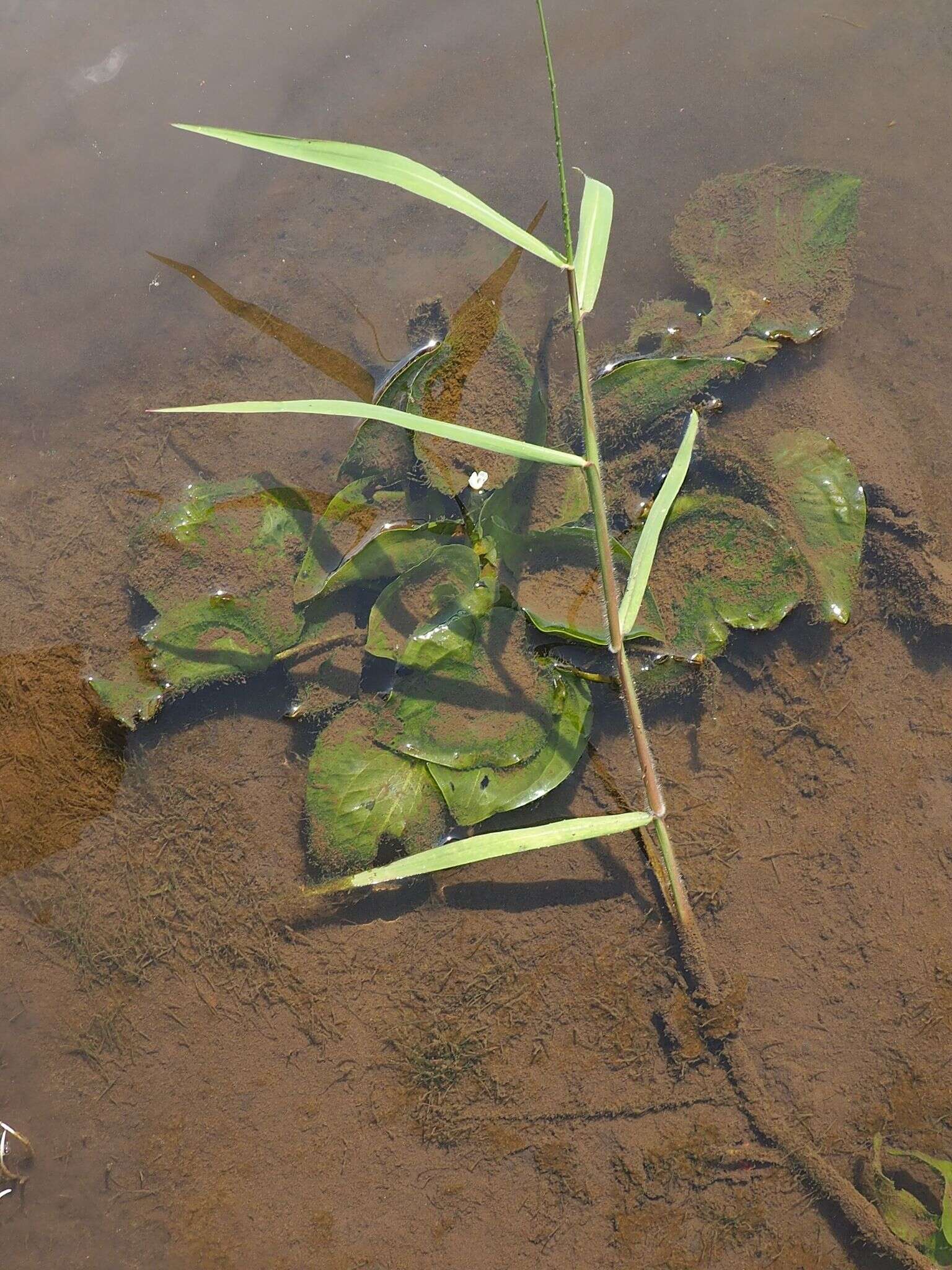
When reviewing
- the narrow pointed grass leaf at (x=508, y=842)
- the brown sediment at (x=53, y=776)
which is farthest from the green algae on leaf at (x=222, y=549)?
the narrow pointed grass leaf at (x=508, y=842)

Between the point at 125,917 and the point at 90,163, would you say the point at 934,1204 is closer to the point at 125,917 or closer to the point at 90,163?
the point at 125,917

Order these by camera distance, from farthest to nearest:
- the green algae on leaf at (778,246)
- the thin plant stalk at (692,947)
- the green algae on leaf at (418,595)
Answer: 1. the green algae on leaf at (778,246)
2. the green algae on leaf at (418,595)
3. the thin plant stalk at (692,947)

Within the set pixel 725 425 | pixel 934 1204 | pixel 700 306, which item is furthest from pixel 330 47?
pixel 934 1204

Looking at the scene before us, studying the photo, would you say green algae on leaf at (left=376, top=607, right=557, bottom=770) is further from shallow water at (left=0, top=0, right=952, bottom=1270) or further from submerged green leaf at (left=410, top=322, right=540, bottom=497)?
submerged green leaf at (left=410, top=322, right=540, bottom=497)

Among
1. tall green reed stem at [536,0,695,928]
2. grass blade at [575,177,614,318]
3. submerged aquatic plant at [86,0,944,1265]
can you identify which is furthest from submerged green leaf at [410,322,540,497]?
grass blade at [575,177,614,318]

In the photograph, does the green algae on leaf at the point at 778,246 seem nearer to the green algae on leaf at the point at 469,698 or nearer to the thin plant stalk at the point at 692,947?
the thin plant stalk at the point at 692,947

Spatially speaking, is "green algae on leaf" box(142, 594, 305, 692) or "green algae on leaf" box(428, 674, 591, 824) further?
"green algae on leaf" box(142, 594, 305, 692)

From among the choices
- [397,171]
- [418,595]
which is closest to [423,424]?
[397,171]
